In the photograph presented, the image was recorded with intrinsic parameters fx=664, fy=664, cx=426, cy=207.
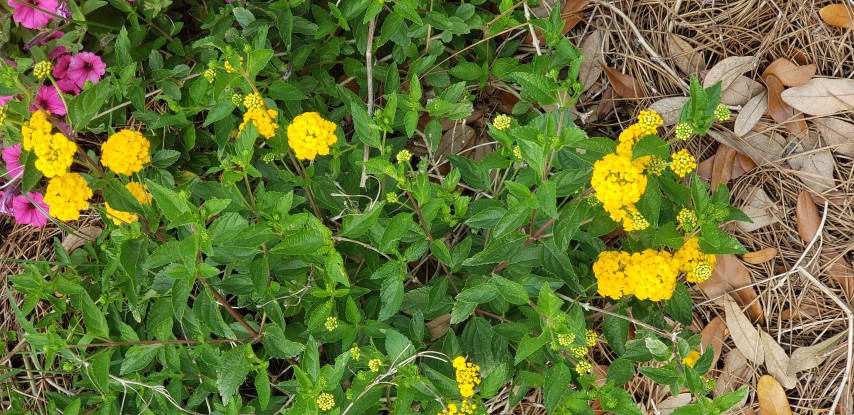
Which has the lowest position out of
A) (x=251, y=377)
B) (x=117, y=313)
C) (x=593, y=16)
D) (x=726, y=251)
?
(x=251, y=377)

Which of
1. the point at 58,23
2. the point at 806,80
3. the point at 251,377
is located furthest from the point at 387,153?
the point at 806,80

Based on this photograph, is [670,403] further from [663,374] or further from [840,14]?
[840,14]

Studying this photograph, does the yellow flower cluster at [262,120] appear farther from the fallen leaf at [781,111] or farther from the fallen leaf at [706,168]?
the fallen leaf at [781,111]

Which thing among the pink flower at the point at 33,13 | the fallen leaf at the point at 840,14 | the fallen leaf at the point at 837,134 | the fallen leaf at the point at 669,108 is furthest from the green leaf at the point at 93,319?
the fallen leaf at the point at 840,14

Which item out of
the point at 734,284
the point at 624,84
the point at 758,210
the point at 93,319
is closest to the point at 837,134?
the point at 758,210

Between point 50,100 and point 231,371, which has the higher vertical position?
point 50,100

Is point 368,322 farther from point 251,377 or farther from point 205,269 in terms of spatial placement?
point 251,377
